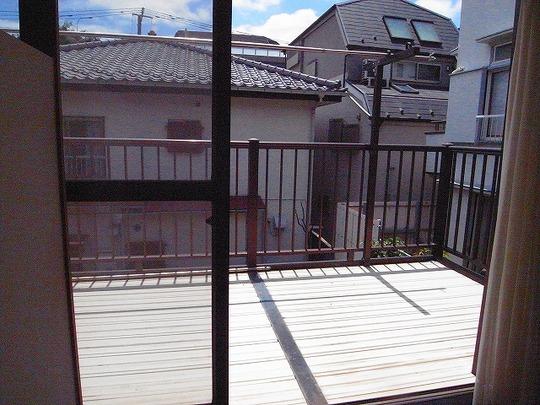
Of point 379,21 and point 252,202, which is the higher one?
point 379,21

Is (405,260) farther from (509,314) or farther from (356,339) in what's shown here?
(509,314)

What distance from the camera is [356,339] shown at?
2180 mm

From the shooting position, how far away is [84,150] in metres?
1.22

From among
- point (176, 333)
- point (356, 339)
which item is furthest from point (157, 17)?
point (356, 339)

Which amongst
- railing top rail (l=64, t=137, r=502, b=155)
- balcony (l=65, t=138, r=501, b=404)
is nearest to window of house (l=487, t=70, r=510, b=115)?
railing top rail (l=64, t=137, r=502, b=155)

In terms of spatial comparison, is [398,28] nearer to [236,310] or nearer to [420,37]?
[420,37]

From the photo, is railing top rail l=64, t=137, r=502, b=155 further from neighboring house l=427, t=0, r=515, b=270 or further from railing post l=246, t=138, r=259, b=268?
neighboring house l=427, t=0, r=515, b=270

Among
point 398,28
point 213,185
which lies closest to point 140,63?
point 213,185

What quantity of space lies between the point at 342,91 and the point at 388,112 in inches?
116

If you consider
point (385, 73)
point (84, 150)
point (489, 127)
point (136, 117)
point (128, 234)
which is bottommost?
point (128, 234)

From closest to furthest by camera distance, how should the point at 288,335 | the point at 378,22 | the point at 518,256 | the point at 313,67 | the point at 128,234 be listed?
the point at 128,234 < the point at 518,256 < the point at 288,335 < the point at 378,22 < the point at 313,67

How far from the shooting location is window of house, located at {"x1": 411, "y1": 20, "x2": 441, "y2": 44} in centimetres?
1118

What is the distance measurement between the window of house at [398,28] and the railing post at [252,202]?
952cm

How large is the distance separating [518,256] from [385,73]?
9877 millimetres
